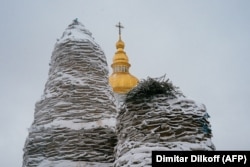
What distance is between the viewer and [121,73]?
31.4 m

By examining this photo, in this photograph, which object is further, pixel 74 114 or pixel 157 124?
pixel 74 114

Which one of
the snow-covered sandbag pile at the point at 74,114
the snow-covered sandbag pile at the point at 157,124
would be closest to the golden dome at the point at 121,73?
the snow-covered sandbag pile at the point at 74,114

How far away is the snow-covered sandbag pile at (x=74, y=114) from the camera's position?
441 centimetres

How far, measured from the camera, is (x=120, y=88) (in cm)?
2919

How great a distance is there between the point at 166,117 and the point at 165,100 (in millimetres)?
188

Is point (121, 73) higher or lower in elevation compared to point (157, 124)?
higher

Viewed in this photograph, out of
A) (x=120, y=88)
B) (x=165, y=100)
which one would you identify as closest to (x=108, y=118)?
(x=165, y=100)

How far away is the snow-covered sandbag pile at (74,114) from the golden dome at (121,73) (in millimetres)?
23485

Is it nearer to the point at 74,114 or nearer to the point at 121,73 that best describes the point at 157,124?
the point at 74,114

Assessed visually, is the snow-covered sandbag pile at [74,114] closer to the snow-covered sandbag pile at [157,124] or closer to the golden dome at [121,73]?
the snow-covered sandbag pile at [157,124]

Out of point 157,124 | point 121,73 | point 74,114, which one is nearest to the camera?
point 157,124

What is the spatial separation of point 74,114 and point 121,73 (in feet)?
87.7

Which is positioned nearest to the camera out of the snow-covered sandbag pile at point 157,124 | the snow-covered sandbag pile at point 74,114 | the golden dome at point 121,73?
the snow-covered sandbag pile at point 157,124

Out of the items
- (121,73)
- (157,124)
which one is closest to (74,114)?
(157,124)
